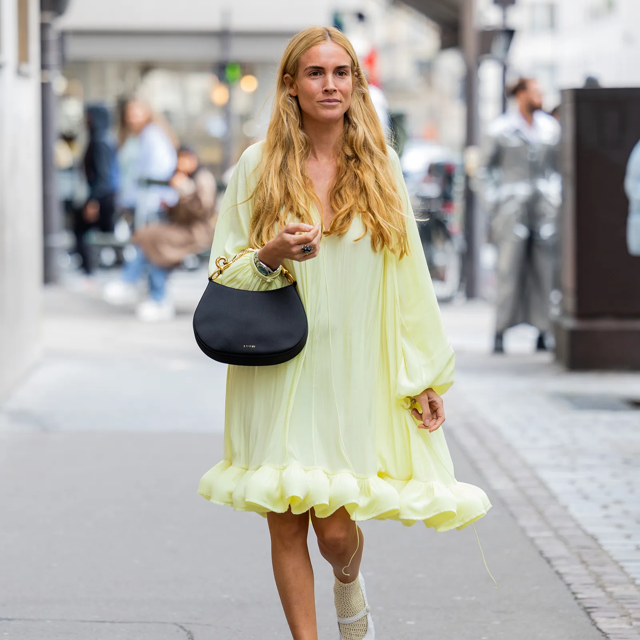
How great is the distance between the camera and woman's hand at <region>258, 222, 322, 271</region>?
3324mm

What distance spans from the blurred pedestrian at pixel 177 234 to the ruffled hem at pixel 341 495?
9728 millimetres

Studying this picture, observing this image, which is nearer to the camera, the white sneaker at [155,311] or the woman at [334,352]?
the woman at [334,352]

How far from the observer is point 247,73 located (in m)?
24.1

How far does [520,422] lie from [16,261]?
3.63 m

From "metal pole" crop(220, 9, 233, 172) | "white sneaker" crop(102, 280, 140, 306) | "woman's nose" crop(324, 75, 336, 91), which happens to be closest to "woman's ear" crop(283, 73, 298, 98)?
"woman's nose" crop(324, 75, 336, 91)

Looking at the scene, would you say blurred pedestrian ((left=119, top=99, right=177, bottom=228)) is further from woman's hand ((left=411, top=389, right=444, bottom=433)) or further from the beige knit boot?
woman's hand ((left=411, top=389, right=444, bottom=433))

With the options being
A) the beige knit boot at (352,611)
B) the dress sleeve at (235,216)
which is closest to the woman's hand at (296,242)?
the dress sleeve at (235,216)

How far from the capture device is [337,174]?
3652mm

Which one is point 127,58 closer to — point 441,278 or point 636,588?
point 441,278

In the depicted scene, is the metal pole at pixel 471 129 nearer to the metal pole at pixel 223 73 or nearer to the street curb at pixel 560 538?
the metal pole at pixel 223 73

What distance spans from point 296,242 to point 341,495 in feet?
2.19

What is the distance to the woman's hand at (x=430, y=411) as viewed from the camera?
3646mm

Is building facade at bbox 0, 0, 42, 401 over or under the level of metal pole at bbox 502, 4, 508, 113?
under

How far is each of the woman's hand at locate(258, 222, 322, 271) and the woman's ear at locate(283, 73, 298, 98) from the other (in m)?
0.44
